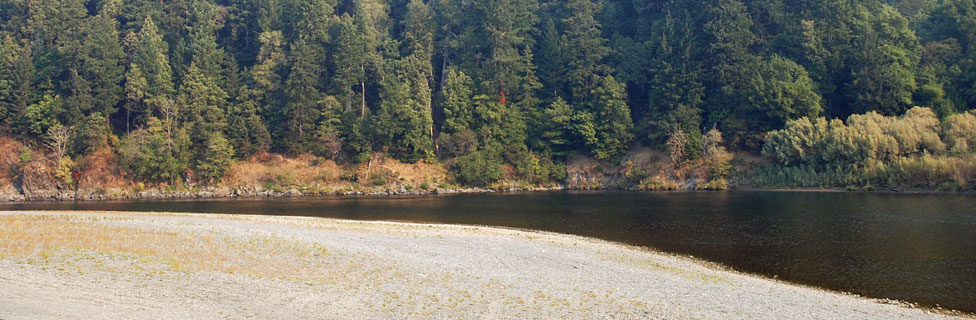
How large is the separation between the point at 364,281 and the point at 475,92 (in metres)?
60.6

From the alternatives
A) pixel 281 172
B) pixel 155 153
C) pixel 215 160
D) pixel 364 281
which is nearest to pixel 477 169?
pixel 281 172

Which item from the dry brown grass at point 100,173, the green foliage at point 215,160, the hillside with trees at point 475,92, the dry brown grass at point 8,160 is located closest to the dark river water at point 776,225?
the hillside with trees at point 475,92

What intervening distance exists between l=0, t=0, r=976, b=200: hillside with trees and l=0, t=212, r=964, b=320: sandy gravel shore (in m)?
43.5

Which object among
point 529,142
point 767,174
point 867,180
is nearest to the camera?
point 867,180

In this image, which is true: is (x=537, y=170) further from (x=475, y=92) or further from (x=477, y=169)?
(x=475, y=92)

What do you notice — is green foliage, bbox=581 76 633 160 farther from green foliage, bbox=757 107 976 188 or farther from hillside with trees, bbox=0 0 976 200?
green foliage, bbox=757 107 976 188

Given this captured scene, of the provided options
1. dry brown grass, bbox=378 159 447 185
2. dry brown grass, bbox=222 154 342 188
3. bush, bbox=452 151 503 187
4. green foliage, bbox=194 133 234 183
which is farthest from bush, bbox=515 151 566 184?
green foliage, bbox=194 133 234 183

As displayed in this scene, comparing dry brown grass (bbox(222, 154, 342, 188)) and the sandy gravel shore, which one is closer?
the sandy gravel shore

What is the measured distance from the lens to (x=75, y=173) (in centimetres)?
6712

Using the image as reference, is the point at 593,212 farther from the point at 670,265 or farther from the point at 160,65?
the point at 160,65

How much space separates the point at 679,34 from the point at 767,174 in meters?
20.2

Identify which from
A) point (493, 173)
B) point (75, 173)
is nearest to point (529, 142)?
point (493, 173)

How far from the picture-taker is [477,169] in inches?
2852

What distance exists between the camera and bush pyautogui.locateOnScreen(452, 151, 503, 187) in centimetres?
7256
